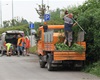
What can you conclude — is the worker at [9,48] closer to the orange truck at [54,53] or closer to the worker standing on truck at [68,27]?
the orange truck at [54,53]

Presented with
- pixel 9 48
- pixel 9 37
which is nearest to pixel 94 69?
pixel 9 48

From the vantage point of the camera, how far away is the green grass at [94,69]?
52.1ft

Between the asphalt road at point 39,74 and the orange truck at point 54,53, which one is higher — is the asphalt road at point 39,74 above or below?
below

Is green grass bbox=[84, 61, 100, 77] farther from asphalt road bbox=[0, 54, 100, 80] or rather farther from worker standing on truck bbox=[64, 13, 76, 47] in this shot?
worker standing on truck bbox=[64, 13, 76, 47]

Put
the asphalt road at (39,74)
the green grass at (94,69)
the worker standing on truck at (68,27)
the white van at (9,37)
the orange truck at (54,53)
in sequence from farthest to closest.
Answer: the white van at (9,37), the worker standing on truck at (68,27), the orange truck at (54,53), the green grass at (94,69), the asphalt road at (39,74)

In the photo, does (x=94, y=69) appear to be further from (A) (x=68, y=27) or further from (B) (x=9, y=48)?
(B) (x=9, y=48)

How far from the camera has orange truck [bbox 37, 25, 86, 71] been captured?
1703 cm

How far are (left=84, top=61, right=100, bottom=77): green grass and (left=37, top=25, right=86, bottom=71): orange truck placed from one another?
0.42 meters

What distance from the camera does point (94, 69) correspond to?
16438 millimetres

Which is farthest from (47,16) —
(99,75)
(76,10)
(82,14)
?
(99,75)

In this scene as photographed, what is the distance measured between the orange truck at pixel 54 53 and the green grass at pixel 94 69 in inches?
16.7

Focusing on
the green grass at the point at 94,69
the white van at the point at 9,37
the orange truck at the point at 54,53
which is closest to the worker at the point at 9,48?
the white van at the point at 9,37

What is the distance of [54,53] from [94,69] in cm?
198

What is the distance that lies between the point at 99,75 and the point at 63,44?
2.97 metres
